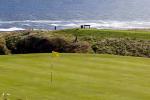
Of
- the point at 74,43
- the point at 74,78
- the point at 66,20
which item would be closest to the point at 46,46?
the point at 74,43

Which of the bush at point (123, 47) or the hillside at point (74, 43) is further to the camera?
the bush at point (123, 47)

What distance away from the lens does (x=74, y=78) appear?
22.0 metres

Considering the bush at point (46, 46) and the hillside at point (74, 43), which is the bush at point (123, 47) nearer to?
the hillside at point (74, 43)

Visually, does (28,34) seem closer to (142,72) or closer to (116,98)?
(142,72)

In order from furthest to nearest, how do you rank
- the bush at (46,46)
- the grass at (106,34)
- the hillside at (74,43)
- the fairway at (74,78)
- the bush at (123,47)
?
the grass at (106,34), the bush at (123,47), the hillside at (74,43), the bush at (46,46), the fairway at (74,78)

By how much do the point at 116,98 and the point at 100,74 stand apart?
14.8 ft

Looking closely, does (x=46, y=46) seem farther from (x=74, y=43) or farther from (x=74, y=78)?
(x=74, y=78)

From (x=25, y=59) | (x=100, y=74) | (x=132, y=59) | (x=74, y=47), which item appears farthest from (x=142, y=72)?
(x=74, y=47)

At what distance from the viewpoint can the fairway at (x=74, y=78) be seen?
19.2 metres

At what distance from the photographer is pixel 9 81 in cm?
2116

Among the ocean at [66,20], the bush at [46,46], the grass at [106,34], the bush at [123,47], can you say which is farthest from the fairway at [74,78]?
the ocean at [66,20]

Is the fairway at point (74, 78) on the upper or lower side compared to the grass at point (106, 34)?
lower

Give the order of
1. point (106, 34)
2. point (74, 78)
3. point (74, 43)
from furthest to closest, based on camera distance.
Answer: point (106, 34) → point (74, 43) → point (74, 78)

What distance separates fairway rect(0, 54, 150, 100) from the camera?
1919cm
